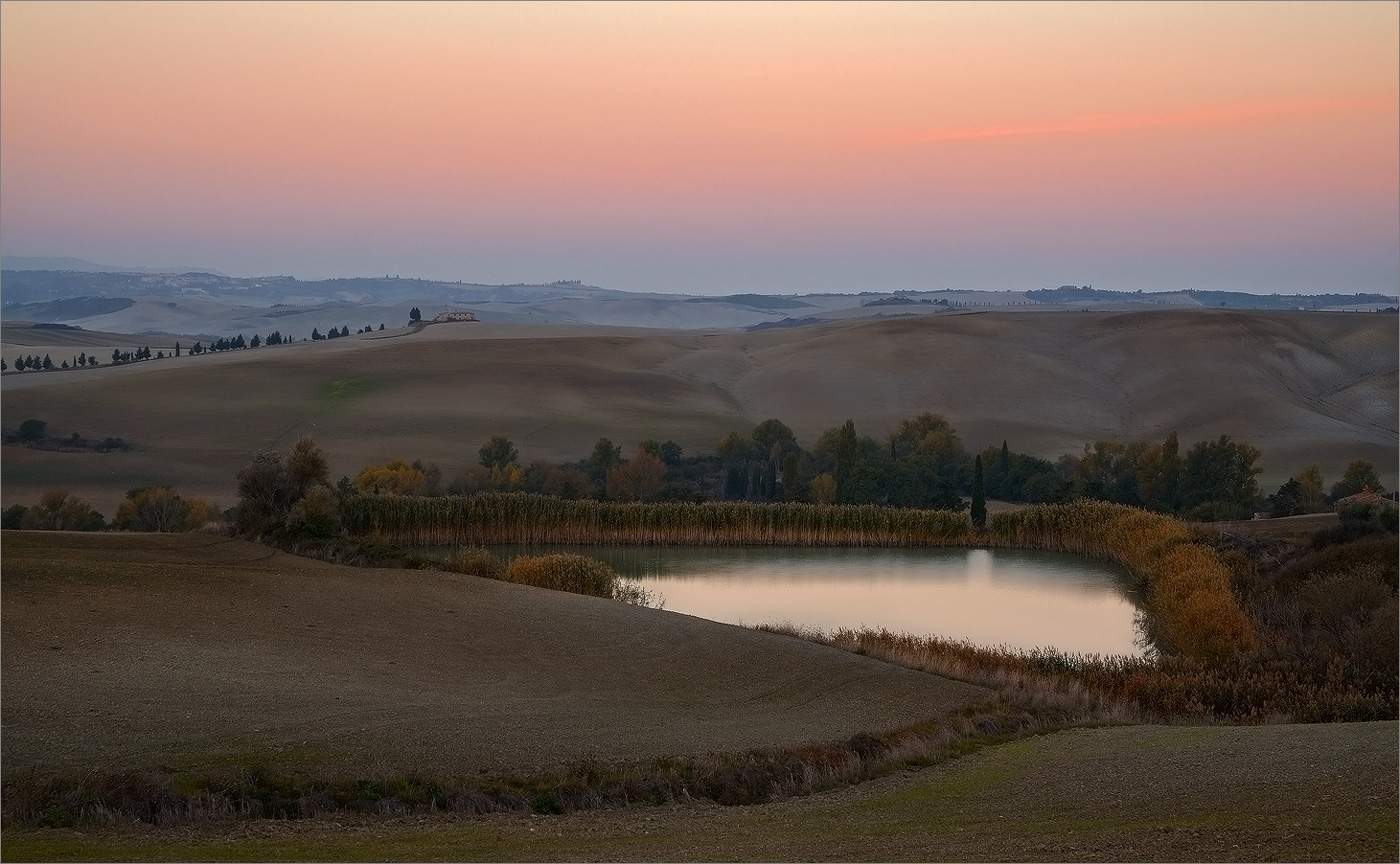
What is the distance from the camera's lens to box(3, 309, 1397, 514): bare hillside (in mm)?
61562

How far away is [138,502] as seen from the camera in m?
40.0

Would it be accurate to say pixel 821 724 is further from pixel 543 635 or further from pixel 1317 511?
pixel 1317 511

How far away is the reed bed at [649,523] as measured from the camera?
113 ft

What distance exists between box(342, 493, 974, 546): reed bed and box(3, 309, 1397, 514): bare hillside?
17.9 meters

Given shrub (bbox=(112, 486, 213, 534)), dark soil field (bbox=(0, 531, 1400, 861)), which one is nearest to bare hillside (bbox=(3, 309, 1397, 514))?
shrub (bbox=(112, 486, 213, 534))

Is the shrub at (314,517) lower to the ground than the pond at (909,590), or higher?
higher

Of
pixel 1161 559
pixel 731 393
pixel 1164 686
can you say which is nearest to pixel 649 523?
pixel 1161 559

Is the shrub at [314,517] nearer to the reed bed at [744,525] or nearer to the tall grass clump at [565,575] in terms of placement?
the tall grass clump at [565,575]

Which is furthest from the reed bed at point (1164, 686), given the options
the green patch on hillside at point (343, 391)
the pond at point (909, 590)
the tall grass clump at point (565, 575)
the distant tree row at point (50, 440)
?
the green patch on hillside at point (343, 391)

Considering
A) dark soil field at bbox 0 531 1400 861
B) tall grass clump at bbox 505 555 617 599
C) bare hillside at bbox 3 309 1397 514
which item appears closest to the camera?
dark soil field at bbox 0 531 1400 861

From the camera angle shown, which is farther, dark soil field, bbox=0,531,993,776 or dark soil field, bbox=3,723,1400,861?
dark soil field, bbox=0,531,993,776

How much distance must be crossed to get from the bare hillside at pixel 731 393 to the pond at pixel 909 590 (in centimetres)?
2425

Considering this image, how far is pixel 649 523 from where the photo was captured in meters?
36.4

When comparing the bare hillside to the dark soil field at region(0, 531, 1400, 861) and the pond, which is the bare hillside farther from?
the dark soil field at region(0, 531, 1400, 861)
